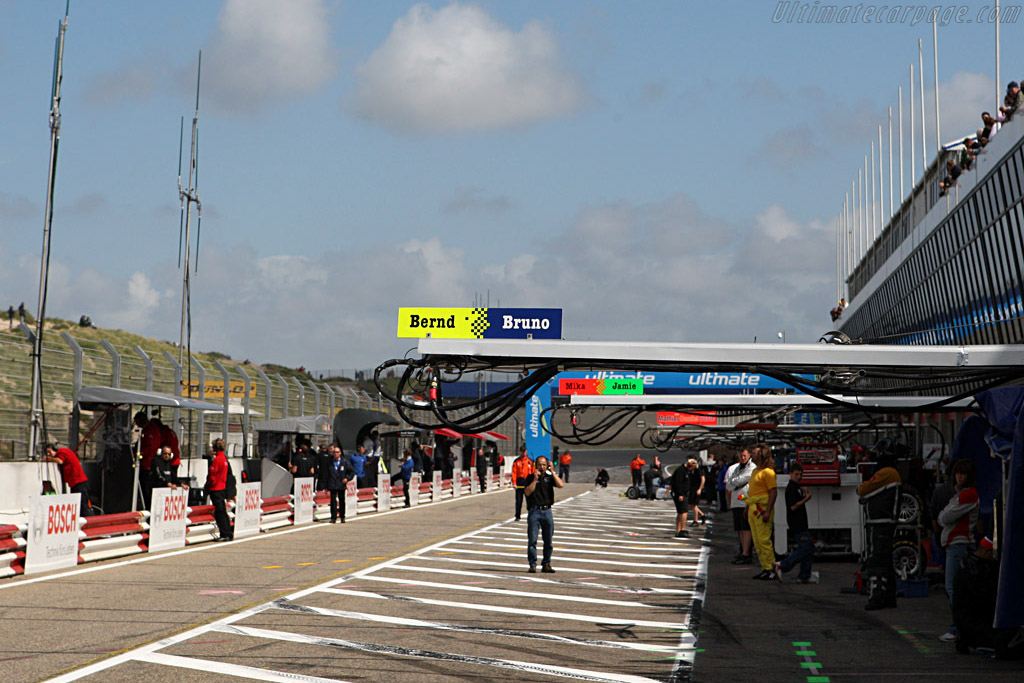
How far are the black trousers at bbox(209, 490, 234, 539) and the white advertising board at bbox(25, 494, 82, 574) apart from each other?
440cm

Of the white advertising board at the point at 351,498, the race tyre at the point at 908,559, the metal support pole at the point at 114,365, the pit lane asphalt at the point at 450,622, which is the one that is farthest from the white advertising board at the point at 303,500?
the race tyre at the point at 908,559

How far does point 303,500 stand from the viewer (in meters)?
26.3

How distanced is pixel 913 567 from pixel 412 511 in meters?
20.3

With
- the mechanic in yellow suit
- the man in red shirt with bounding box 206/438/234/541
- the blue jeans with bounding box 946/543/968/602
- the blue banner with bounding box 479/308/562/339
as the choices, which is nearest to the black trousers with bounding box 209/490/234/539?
the man in red shirt with bounding box 206/438/234/541

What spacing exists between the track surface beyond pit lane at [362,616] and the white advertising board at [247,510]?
1789mm

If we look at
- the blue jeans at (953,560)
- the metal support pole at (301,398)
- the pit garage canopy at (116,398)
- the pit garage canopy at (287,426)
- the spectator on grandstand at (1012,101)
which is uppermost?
the spectator on grandstand at (1012,101)

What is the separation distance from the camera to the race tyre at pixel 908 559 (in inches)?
577

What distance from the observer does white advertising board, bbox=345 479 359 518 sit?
97.1ft

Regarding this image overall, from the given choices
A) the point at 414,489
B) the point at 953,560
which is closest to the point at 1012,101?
the point at 953,560

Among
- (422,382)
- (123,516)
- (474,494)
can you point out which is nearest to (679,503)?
(123,516)

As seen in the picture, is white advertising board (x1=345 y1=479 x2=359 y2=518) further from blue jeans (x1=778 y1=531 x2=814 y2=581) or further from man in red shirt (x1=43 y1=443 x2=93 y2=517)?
blue jeans (x1=778 y1=531 x2=814 y2=581)

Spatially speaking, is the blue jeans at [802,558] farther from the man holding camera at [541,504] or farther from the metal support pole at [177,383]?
the metal support pole at [177,383]

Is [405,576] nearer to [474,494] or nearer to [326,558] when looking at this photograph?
[326,558]

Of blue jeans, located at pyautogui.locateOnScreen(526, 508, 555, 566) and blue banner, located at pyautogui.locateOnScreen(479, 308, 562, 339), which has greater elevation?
blue banner, located at pyautogui.locateOnScreen(479, 308, 562, 339)
